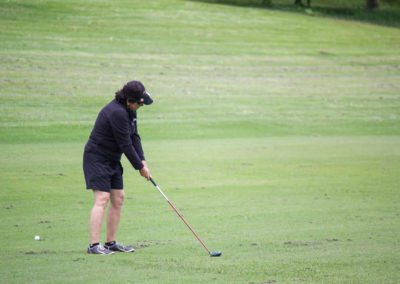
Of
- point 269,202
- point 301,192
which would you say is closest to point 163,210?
point 269,202

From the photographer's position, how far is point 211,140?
2756 centimetres

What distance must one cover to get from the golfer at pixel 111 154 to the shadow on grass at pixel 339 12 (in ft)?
146

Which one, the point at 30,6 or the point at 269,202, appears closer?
the point at 269,202

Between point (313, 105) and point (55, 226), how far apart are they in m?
22.8

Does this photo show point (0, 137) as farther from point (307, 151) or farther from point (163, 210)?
point (163, 210)

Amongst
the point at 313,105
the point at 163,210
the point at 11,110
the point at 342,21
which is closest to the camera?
the point at 163,210

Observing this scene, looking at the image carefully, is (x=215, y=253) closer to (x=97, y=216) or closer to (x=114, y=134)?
(x=97, y=216)

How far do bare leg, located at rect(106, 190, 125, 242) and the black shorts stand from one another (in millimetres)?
180

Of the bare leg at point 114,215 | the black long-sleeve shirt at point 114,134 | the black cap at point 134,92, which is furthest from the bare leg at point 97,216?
the black cap at point 134,92

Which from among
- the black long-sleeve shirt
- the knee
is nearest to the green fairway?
the knee

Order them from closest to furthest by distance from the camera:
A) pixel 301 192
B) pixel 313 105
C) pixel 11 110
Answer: pixel 301 192 < pixel 11 110 < pixel 313 105

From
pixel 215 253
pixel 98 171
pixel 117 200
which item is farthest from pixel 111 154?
pixel 215 253

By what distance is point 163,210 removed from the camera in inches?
595

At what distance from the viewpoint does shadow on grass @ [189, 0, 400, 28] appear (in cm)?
5594
